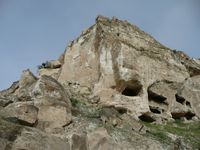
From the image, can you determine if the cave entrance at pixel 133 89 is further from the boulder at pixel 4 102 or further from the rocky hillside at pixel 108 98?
the boulder at pixel 4 102

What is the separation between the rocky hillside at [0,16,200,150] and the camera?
1695cm

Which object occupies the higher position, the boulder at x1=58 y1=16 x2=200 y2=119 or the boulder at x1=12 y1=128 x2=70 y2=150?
the boulder at x1=58 y1=16 x2=200 y2=119

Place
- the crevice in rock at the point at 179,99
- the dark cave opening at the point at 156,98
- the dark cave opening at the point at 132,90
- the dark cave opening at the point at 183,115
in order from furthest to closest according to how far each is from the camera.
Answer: the crevice in rock at the point at 179,99, the dark cave opening at the point at 183,115, the dark cave opening at the point at 156,98, the dark cave opening at the point at 132,90

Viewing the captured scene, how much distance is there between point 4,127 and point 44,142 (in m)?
1.53

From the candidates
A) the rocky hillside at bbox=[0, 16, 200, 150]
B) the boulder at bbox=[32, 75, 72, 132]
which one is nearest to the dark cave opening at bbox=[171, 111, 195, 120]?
the rocky hillside at bbox=[0, 16, 200, 150]

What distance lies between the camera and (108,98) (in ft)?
82.9

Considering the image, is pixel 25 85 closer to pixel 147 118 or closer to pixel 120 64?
pixel 120 64

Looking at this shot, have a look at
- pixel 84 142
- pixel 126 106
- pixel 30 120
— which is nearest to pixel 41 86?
pixel 30 120

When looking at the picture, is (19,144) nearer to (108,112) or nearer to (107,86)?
(108,112)

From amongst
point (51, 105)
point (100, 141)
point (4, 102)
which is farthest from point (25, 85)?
point (100, 141)

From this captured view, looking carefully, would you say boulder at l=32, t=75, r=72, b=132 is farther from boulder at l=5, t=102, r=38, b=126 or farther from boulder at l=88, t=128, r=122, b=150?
boulder at l=88, t=128, r=122, b=150

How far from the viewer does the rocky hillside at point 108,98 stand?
1695 centimetres

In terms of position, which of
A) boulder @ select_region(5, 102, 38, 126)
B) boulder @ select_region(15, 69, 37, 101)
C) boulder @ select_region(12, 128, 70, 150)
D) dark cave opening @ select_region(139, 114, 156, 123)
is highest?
boulder @ select_region(15, 69, 37, 101)

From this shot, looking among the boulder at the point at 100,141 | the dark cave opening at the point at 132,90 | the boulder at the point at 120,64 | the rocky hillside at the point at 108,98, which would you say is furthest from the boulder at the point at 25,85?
the dark cave opening at the point at 132,90
